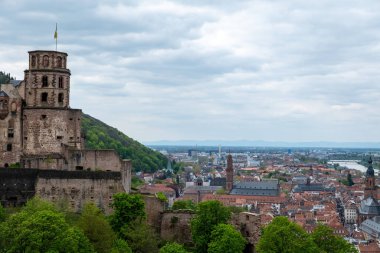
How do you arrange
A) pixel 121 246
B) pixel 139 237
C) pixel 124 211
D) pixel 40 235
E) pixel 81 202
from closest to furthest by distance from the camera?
1. pixel 40 235
2. pixel 121 246
3. pixel 139 237
4. pixel 124 211
5. pixel 81 202

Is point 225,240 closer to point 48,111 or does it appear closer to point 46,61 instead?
point 48,111

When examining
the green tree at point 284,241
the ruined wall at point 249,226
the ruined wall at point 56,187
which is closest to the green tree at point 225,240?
the green tree at point 284,241

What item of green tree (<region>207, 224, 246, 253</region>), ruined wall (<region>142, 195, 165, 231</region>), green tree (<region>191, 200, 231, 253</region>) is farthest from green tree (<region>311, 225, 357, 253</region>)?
ruined wall (<region>142, 195, 165, 231</region>)

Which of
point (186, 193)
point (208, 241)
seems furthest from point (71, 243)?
point (186, 193)

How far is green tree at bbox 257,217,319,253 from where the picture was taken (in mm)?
52469

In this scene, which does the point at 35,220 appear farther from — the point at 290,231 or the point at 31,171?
the point at 290,231

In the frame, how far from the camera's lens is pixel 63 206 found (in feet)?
184

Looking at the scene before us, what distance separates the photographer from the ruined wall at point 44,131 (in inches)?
2425

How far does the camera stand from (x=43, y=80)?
62688 millimetres

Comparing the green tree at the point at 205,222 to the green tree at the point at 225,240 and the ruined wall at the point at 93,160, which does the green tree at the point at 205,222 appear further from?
the ruined wall at the point at 93,160

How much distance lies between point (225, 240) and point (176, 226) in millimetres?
8034

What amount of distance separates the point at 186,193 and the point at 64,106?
427 ft

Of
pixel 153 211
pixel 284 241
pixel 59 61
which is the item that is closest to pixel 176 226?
pixel 153 211

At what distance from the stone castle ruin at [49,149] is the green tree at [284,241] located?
47.0 feet
